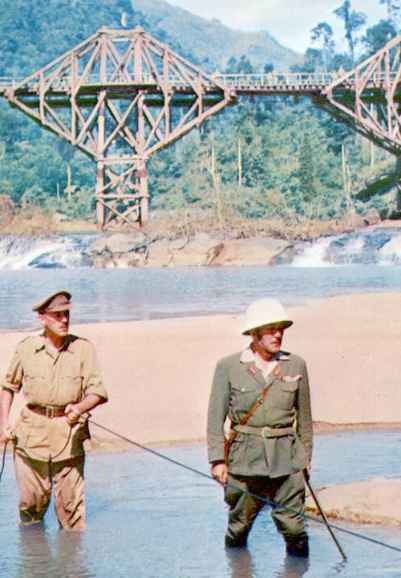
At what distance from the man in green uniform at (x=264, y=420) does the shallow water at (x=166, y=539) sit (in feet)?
2.22

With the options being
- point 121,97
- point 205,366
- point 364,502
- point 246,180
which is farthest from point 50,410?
A: point 246,180

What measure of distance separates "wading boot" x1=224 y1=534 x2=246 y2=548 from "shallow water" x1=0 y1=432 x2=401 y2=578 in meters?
0.06

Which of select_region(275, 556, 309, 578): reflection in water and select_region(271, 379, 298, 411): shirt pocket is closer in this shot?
select_region(271, 379, 298, 411): shirt pocket

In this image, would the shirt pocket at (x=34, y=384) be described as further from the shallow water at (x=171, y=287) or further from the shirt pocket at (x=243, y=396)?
the shallow water at (x=171, y=287)

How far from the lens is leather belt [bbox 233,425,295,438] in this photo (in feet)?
22.9

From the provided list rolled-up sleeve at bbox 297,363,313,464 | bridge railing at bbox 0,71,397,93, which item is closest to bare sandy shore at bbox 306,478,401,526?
rolled-up sleeve at bbox 297,363,313,464

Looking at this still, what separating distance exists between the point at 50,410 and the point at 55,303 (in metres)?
0.62

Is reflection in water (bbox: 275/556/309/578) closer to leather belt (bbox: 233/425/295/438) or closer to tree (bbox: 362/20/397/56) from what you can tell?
leather belt (bbox: 233/425/295/438)

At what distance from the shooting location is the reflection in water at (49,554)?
25.2 ft

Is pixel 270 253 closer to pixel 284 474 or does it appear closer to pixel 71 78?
pixel 71 78

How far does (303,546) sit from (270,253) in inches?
1884

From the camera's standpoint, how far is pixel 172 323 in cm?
2391

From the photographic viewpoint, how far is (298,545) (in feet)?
24.9

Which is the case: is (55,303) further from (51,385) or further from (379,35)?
(379,35)
